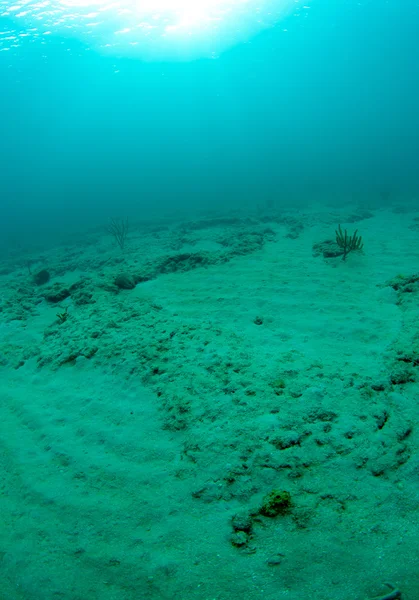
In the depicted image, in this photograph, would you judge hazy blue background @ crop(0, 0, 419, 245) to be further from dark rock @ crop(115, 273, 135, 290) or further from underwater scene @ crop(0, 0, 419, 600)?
dark rock @ crop(115, 273, 135, 290)

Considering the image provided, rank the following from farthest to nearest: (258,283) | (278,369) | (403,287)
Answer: (258,283)
(403,287)
(278,369)

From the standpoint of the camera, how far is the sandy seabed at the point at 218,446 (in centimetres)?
198

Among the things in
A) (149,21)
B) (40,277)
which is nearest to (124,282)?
(40,277)

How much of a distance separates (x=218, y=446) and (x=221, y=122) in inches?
3875

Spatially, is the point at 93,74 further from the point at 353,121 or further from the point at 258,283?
the point at 353,121

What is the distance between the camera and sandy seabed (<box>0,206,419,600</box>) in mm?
1977

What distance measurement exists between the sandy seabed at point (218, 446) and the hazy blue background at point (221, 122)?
17447mm

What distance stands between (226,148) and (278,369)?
257 feet

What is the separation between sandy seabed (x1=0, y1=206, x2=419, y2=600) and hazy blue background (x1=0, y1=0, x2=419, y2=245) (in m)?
17.4

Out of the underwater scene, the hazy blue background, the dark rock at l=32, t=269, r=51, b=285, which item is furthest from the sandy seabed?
the hazy blue background

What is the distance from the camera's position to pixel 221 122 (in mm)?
87438

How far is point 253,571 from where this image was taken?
1.92 m

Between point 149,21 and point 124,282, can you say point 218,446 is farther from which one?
point 149,21

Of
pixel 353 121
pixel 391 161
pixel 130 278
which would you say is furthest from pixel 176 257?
pixel 353 121
